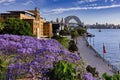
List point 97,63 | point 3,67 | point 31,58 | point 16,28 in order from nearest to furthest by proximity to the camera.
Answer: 1. point 3,67
2. point 31,58
3. point 97,63
4. point 16,28

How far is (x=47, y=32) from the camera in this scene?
124750 millimetres

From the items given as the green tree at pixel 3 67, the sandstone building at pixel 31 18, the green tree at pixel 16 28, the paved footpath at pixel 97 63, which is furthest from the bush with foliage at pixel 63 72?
the sandstone building at pixel 31 18

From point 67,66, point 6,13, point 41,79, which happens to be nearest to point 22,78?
point 41,79

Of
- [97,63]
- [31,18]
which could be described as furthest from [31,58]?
[31,18]

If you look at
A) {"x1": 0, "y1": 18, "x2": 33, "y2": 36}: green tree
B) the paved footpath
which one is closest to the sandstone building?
{"x1": 0, "y1": 18, "x2": 33, "y2": 36}: green tree

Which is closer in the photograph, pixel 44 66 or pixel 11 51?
pixel 44 66

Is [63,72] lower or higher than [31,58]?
lower

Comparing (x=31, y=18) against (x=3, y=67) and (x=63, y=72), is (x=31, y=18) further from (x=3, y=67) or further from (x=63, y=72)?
(x=63, y=72)

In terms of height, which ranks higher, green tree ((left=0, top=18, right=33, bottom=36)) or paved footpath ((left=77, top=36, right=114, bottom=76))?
green tree ((left=0, top=18, right=33, bottom=36))

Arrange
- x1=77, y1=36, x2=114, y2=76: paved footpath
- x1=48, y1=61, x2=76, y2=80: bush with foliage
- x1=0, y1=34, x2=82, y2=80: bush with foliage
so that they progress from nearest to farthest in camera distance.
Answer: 1. x1=48, y1=61, x2=76, y2=80: bush with foliage
2. x1=0, y1=34, x2=82, y2=80: bush with foliage
3. x1=77, y1=36, x2=114, y2=76: paved footpath

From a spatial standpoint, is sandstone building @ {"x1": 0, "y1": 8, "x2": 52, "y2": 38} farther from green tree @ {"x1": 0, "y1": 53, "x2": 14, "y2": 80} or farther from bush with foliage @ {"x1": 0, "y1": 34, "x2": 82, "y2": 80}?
green tree @ {"x1": 0, "y1": 53, "x2": 14, "y2": 80}

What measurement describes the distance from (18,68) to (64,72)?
1884 mm

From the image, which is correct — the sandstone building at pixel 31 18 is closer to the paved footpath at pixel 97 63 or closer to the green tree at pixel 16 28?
the green tree at pixel 16 28

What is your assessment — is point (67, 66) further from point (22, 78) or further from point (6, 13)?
point (6, 13)
